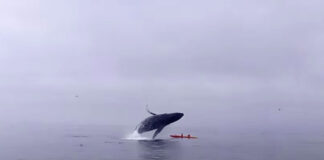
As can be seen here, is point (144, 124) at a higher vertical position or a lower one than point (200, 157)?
higher

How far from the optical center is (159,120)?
3804 inches

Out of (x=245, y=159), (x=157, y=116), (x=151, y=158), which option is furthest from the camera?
(x=157, y=116)

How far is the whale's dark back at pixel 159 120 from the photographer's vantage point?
94.6 metres

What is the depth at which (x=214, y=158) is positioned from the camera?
298 feet

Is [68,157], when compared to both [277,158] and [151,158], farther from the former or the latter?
[277,158]

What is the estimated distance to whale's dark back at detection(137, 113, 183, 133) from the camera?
94569 mm

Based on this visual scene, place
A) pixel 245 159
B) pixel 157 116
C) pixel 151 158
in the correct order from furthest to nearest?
pixel 157 116
pixel 245 159
pixel 151 158

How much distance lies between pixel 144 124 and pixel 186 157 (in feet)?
50.5

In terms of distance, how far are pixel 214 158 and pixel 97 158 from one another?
24714mm

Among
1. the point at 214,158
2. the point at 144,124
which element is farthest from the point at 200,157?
the point at 144,124

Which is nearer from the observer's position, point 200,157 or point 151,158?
point 151,158

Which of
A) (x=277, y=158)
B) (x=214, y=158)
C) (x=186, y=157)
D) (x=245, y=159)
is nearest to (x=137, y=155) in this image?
(x=186, y=157)

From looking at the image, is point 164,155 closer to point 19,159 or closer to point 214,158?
point 214,158

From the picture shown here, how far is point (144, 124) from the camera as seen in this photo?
10056cm
